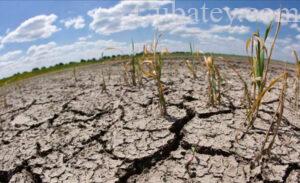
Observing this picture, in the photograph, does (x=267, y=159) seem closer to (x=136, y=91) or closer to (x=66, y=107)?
(x=136, y=91)

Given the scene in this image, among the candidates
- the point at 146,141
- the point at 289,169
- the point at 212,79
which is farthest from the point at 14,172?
the point at 289,169

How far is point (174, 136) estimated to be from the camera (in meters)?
2.42

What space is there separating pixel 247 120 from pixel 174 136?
49 centimetres

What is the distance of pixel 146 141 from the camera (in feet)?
7.94

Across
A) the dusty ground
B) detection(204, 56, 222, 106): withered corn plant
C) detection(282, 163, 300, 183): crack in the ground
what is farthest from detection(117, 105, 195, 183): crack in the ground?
detection(282, 163, 300, 183): crack in the ground

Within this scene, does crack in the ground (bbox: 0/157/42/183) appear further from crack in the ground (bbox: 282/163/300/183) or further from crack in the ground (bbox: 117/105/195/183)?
crack in the ground (bbox: 282/163/300/183)

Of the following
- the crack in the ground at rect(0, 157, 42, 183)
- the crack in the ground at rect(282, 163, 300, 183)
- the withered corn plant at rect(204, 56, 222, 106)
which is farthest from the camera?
the withered corn plant at rect(204, 56, 222, 106)

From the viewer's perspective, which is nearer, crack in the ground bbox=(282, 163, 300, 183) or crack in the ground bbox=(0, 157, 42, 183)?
crack in the ground bbox=(282, 163, 300, 183)

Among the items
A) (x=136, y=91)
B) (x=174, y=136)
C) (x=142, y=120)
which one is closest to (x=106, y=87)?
(x=136, y=91)

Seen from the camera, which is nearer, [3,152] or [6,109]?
[3,152]

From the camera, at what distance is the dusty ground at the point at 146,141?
6.84 ft

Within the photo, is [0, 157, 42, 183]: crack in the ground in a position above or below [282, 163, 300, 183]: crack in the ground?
below

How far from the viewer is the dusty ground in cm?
208

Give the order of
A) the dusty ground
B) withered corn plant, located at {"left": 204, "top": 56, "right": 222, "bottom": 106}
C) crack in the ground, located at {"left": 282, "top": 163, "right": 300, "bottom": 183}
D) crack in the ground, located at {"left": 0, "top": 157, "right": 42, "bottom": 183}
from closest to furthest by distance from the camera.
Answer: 1. crack in the ground, located at {"left": 282, "top": 163, "right": 300, "bottom": 183}
2. the dusty ground
3. crack in the ground, located at {"left": 0, "top": 157, "right": 42, "bottom": 183}
4. withered corn plant, located at {"left": 204, "top": 56, "right": 222, "bottom": 106}
